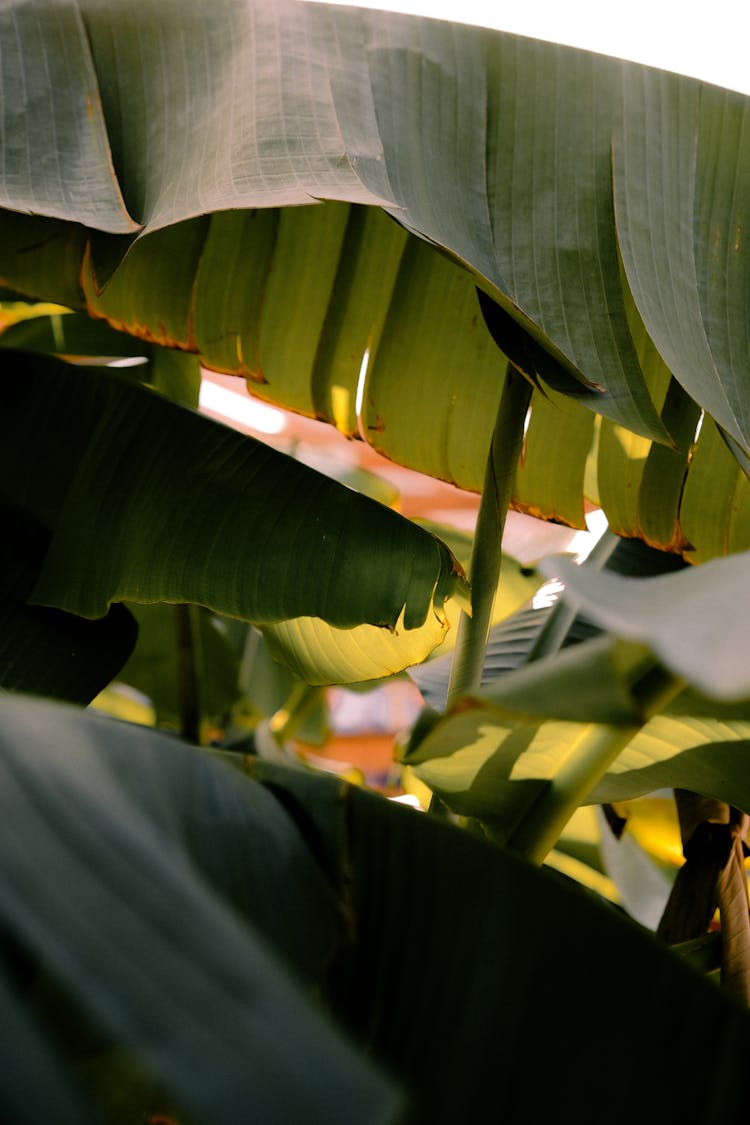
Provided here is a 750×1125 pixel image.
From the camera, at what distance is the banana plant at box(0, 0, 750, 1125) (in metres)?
0.21

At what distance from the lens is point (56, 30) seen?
485 millimetres

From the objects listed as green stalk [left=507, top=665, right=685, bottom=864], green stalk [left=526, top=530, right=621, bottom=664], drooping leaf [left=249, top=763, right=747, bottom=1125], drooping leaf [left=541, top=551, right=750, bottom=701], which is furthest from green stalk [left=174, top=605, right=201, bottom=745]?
drooping leaf [left=541, top=551, right=750, bottom=701]

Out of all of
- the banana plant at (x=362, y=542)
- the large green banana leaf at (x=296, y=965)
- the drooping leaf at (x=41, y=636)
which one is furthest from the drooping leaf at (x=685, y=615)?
the drooping leaf at (x=41, y=636)

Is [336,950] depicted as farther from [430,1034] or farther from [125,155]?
[125,155]

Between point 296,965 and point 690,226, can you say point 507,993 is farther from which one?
point 690,226

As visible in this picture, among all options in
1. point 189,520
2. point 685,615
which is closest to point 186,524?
point 189,520

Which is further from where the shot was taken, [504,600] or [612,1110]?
[504,600]

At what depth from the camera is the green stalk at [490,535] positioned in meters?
0.54

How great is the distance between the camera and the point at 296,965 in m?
0.28

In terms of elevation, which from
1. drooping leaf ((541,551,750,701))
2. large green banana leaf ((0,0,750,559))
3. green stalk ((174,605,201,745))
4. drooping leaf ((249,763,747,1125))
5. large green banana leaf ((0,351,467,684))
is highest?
large green banana leaf ((0,0,750,559))

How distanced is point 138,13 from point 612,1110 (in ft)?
1.84

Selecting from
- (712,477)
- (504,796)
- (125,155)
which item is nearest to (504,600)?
(712,477)

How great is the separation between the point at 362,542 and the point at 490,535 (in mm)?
94

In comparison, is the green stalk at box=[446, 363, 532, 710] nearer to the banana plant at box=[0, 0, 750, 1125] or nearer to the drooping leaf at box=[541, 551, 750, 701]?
the banana plant at box=[0, 0, 750, 1125]
